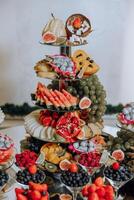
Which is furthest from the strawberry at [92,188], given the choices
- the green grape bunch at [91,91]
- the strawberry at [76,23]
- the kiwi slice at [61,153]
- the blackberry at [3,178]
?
the strawberry at [76,23]

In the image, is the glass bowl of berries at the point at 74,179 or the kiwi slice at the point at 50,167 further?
the kiwi slice at the point at 50,167

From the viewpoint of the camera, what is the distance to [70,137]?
257cm

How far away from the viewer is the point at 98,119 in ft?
9.26

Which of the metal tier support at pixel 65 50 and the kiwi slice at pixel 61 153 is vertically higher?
the metal tier support at pixel 65 50

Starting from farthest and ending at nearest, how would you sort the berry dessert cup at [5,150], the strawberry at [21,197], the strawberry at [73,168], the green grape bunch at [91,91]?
the green grape bunch at [91,91]
the berry dessert cup at [5,150]
the strawberry at [73,168]
the strawberry at [21,197]

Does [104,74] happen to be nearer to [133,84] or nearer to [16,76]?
[133,84]

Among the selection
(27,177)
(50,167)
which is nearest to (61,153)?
(50,167)

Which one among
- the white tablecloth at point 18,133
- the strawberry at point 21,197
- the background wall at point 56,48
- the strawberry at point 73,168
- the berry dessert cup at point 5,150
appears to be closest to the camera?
the strawberry at point 21,197

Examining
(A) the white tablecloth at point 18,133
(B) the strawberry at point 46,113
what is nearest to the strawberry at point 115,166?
(B) the strawberry at point 46,113

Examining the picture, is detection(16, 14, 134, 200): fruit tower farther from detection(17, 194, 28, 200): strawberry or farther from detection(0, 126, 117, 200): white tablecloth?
detection(0, 126, 117, 200): white tablecloth

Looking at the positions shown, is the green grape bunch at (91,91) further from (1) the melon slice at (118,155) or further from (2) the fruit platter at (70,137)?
(1) the melon slice at (118,155)

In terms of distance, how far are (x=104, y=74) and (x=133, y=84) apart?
0.32 m

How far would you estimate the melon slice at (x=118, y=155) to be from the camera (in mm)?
2574

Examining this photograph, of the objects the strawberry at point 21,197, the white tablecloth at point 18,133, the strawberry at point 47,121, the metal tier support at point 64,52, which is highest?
the metal tier support at point 64,52
